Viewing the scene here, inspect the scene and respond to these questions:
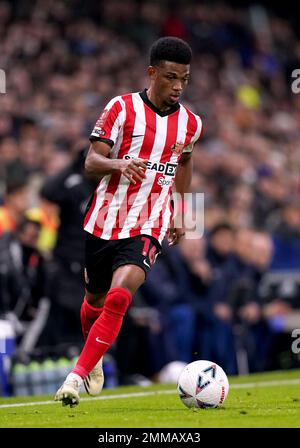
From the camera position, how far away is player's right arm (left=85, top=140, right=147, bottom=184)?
7.99 m

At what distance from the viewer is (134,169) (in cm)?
798

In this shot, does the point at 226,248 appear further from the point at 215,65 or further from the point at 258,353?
the point at 215,65

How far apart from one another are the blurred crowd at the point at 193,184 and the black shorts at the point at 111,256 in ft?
11.7

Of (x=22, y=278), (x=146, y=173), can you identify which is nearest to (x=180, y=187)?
(x=146, y=173)

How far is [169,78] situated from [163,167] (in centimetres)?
66

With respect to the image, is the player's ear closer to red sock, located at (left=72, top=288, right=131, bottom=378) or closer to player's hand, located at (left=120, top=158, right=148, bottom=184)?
player's hand, located at (left=120, top=158, right=148, bottom=184)

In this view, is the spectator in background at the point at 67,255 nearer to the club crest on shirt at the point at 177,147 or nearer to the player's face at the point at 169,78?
the club crest on shirt at the point at 177,147

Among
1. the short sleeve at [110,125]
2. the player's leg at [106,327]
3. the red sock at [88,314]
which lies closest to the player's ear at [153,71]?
the short sleeve at [110,125]

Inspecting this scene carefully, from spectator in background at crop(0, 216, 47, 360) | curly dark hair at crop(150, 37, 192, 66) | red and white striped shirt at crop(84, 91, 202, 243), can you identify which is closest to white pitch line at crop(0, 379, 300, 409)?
red and white striped shirt at crop(84, 91, 202, 243)

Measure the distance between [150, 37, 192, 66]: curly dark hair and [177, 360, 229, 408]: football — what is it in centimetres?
223

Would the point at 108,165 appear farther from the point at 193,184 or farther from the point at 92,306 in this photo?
the point at 193,184

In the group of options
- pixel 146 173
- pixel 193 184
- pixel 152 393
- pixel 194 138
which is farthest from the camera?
pixel 193 184

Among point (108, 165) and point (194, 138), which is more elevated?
point (194, 138)
